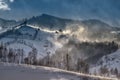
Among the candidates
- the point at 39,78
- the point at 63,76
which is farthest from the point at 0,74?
the point at 63,76

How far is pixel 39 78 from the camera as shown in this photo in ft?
34.5

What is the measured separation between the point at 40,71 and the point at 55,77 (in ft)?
3.46

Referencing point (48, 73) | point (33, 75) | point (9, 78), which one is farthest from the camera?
point (48, 73)

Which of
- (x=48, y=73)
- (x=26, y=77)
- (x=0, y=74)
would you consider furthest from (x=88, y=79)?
(x=0, y=74)

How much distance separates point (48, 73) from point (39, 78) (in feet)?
3.88

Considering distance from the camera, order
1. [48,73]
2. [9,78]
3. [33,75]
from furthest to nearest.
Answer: [48,73], [33,75], [9,78]

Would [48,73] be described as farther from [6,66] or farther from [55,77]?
[6,66]

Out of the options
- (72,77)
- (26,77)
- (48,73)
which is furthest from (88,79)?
(26,77)

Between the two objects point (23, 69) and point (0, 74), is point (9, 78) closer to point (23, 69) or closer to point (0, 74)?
point (0, 74)

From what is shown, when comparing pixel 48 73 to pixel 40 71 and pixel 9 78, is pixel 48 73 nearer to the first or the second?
pixel 40 71

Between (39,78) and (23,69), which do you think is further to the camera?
(23,69)

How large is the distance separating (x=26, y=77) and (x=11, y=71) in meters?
0.99

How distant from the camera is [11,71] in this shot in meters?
11.2

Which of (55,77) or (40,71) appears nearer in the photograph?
(55,77)
